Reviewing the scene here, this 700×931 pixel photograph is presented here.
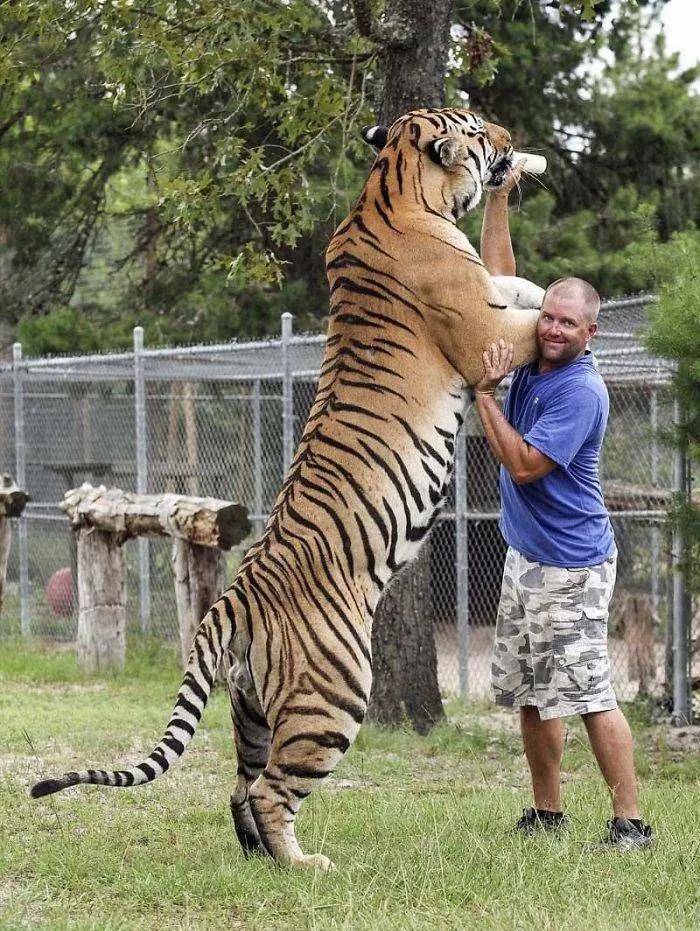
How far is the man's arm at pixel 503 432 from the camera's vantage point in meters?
4.34

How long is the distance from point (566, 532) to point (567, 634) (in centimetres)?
35

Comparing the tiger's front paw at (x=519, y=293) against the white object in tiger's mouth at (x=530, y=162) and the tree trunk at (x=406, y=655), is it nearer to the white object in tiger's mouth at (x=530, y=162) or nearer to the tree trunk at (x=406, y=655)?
the white object in tiger's mouth at (x=530, y=162)

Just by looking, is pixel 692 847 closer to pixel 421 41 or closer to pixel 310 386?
pixel 421 41

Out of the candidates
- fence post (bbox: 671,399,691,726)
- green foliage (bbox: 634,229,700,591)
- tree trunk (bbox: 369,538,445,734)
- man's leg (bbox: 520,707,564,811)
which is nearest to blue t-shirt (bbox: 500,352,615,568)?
man's leg (bbox: 520,707,564,811)

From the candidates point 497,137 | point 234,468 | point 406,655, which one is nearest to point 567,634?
point 497,137

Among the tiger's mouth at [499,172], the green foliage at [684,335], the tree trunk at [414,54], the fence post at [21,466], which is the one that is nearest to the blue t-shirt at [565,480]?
the tiger's mouth at [499,172]

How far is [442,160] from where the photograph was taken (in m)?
4.58

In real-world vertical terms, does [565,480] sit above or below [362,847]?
above

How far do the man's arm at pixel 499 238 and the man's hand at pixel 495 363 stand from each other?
1.88 ft

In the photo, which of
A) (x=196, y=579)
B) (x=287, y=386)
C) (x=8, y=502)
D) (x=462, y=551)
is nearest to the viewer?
(x=196, y=579)

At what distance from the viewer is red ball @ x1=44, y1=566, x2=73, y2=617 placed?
1282 centimetres

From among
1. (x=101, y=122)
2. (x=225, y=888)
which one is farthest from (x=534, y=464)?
(x=101, y=122)

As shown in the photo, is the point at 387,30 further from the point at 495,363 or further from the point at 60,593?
the point at 60,593

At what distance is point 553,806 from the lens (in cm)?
478
